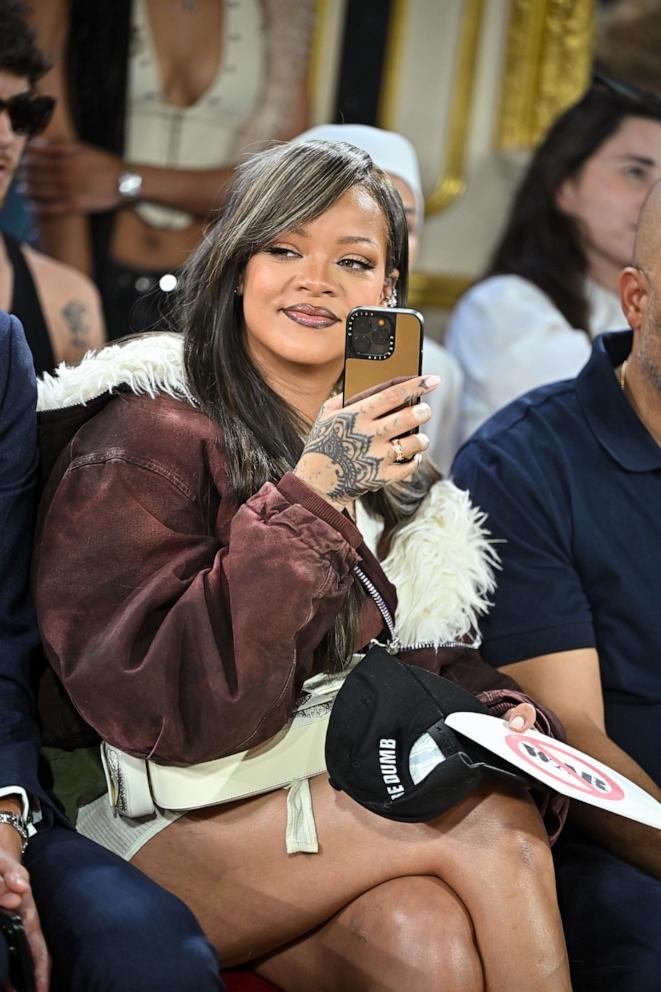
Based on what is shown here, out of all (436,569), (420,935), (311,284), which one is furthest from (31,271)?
(420,935)

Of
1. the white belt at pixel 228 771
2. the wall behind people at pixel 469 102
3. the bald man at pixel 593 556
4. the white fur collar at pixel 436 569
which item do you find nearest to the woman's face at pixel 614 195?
the wall behind people at pixel 469 102

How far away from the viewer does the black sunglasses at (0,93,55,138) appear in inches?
86.2

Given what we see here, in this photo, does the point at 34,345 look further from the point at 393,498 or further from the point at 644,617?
the point at 644,617

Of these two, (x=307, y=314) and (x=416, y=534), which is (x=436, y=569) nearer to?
(x=416, y=534)

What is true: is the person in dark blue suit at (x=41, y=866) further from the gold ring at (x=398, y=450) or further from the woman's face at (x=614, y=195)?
the woman's face at (x=614, y=195)

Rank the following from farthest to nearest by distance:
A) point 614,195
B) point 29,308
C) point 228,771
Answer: point 614,195 < point 29,308 < point 228,771

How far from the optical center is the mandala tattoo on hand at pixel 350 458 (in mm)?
1422

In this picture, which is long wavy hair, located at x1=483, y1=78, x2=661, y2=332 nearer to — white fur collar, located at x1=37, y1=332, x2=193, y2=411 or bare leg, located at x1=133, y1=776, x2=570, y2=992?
white fur collar, located at x1=37, y1=332, x2=193, y2=411

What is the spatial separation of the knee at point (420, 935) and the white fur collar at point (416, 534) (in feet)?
1.14

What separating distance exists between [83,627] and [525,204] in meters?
2.14

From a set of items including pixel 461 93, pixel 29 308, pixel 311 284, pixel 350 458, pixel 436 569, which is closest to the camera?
pixel 350 458

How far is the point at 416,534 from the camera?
1.77 m

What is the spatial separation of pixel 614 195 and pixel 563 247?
6.7 inches

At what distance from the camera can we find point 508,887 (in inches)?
57.8
